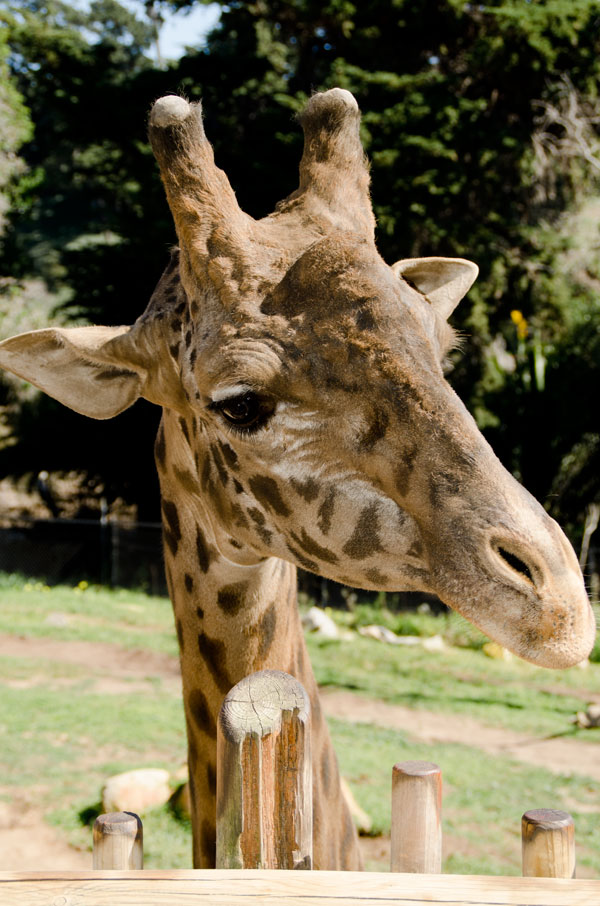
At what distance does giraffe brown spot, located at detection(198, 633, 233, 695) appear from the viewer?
2277 mm

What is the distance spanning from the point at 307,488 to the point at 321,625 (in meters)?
11.3

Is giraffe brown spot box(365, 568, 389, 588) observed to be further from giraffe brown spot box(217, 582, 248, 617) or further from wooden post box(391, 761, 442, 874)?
giraffe brown spot box(217, 582, 248, 617)

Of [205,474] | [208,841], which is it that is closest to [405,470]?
[205,474]

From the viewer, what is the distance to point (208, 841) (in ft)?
7.66

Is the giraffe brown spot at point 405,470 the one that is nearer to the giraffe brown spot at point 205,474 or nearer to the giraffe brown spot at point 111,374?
the giraffe brown spot at point 205,474

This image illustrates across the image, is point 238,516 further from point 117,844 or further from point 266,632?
point 117,844

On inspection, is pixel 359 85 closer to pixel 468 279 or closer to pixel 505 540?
pixel 468 279

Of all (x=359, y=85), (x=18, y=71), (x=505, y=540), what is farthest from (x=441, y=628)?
(x=18, y=71)

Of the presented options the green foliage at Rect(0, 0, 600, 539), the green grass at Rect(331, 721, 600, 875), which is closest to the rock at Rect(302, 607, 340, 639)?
the green grass at Rect(331, 721, 600, 875)

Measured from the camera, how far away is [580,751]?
798 cm

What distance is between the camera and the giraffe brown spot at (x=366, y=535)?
70.1 inches

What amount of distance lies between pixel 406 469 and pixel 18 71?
36.2 meters

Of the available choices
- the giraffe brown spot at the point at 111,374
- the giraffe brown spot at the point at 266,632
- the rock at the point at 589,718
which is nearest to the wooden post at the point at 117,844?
the giraffe brown spot at the point at 266,632

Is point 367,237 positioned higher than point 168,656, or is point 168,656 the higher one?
point 367,237
